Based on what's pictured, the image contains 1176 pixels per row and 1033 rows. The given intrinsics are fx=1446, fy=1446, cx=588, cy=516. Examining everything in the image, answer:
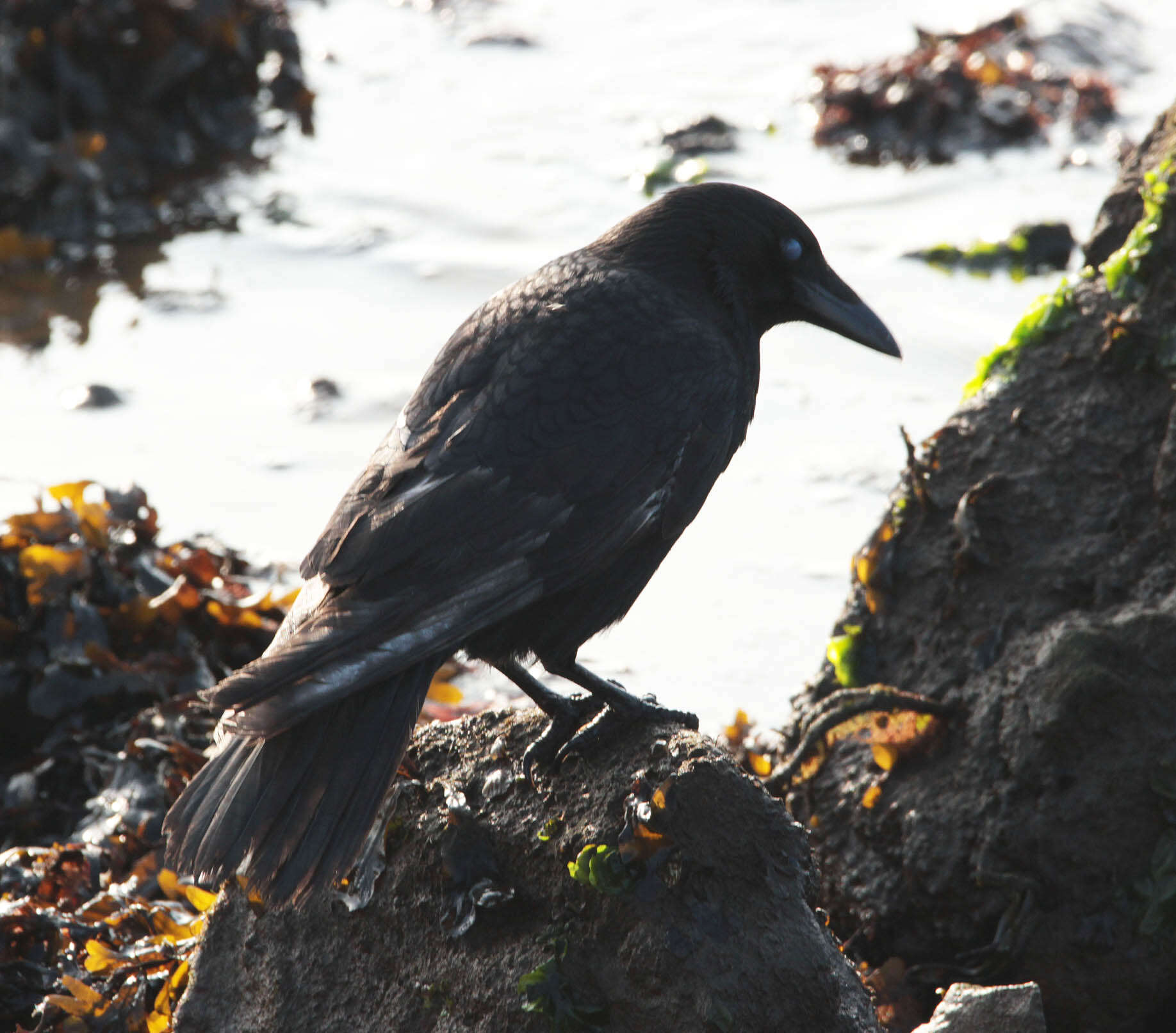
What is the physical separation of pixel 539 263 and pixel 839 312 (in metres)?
4.25

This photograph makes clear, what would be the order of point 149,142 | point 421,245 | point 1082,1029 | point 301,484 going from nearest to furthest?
1. point 1082,1029
2. point 301,484
3. point 421,245
4. point 149,142

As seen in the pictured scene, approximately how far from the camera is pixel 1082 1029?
3480mm

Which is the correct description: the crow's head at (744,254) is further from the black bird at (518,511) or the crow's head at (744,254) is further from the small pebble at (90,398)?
the small pebble at (90,398)

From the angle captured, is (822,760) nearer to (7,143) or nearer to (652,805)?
(652,805)

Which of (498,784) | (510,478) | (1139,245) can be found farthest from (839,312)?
(498,784)

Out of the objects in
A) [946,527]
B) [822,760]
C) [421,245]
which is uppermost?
[421,245]

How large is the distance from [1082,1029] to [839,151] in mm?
7544

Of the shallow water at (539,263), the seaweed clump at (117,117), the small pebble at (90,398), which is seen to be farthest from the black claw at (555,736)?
the seaweed clump at (117,117)

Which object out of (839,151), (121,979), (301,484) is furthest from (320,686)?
(839,151)

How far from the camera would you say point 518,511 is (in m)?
3.28

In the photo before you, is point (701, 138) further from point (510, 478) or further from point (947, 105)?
point (510, 478)

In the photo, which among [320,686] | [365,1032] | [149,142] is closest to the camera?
[320,686]

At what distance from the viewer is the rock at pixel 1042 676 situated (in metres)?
3.49

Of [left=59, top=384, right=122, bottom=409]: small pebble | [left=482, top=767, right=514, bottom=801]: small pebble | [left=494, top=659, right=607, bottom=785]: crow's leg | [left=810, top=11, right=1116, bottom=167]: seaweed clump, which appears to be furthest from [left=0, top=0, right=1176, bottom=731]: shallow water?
[left=482, top=767, right=514, bottom=801]: small pebble
